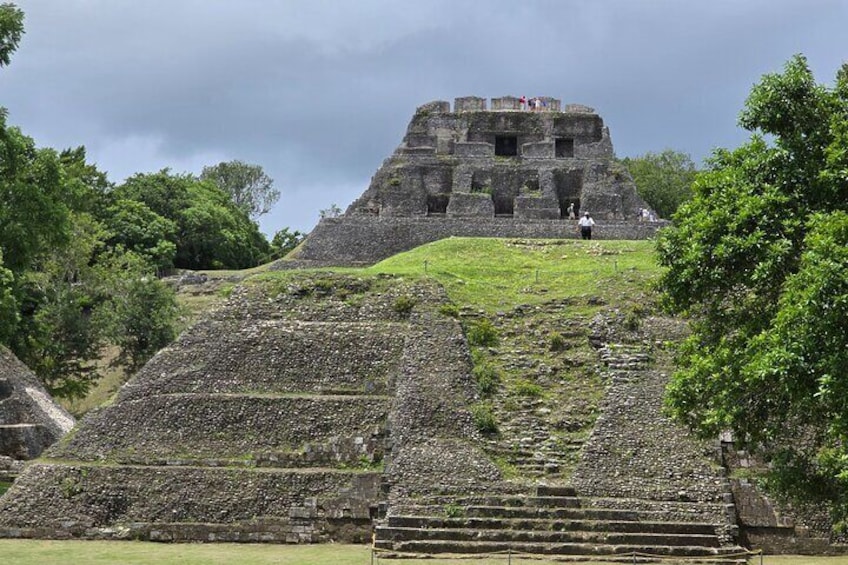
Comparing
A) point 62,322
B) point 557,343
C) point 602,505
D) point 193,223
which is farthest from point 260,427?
point 193,223

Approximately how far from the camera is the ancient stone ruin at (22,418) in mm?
32344

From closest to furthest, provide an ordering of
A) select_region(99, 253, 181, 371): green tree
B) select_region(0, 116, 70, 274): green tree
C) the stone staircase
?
1. the stone staircase
2. select_region(0, 116, 70, 274): green tree
3. select_region(99, 253, 181, 371): green tree

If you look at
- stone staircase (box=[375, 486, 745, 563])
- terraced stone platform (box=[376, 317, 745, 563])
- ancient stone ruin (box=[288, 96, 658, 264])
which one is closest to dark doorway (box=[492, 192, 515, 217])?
ancient stone ruin (box=[288, 96, 658, 264])

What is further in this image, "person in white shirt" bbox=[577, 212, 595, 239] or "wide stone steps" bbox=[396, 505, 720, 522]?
"person in white shirt" bbox=[577, 212, 595, 239]

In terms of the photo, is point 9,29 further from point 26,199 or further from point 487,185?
point 487,185

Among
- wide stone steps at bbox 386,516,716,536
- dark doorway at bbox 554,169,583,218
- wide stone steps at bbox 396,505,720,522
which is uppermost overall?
dark doorway at bbox 554,169,583,218

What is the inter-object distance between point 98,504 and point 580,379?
38.8ft

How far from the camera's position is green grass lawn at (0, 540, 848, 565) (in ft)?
67.3

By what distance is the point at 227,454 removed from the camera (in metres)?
26.5

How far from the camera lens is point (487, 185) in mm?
48219

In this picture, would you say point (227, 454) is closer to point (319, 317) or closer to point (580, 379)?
point (319, 317)

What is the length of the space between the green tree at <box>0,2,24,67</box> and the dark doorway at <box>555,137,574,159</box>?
29.0m

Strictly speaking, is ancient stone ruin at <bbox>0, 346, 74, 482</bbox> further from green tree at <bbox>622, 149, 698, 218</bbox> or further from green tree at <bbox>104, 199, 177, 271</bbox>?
green tree at <bbox>622, 149, 698, 218</bbox>

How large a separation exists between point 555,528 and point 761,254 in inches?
295
